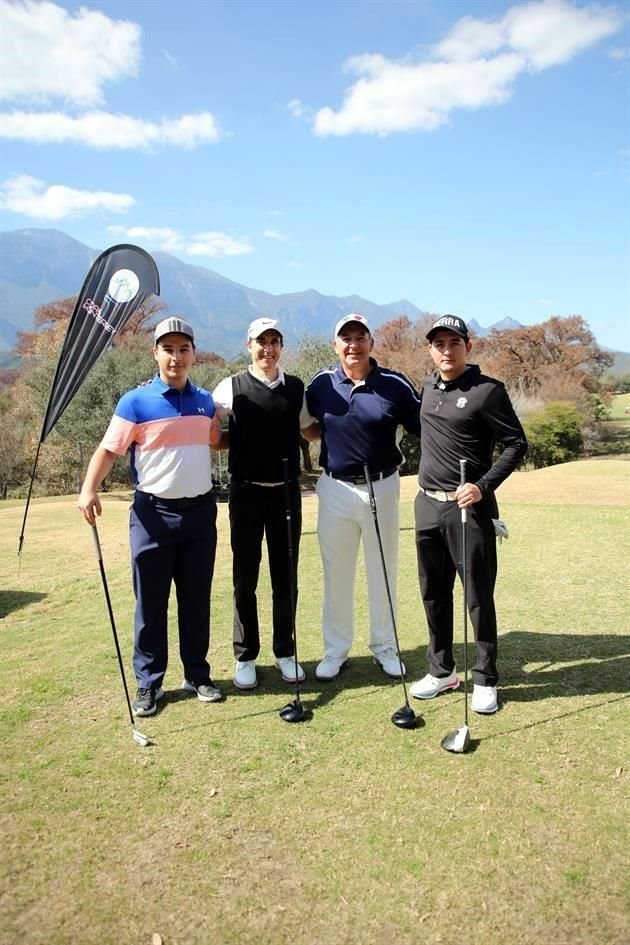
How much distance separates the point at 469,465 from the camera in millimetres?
4191

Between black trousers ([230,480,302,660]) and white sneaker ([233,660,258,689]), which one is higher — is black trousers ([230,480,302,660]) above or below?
above

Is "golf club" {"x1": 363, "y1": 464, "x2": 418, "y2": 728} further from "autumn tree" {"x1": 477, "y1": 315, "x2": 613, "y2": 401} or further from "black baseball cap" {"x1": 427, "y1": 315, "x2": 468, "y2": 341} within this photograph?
"autumn tree" {"x1": 477, "y1": 315, "x2": 613, "y2": 401}

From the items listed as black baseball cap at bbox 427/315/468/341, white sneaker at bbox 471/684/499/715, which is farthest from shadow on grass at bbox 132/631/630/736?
black baseball cap at bbox 427/315/468/341

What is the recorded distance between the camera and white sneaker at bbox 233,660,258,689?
15.1ft

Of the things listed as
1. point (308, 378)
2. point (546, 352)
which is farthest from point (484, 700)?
point (546, 352)

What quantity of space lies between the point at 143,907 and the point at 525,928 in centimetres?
144

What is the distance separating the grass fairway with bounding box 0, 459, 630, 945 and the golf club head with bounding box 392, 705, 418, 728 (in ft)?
0.15

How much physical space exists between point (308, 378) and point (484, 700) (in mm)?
31436

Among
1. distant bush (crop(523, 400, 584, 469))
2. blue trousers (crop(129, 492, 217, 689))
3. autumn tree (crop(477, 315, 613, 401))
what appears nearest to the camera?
blue trousers (crop(129, 492, 217, 689))

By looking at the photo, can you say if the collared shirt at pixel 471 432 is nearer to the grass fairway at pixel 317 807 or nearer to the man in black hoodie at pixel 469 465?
the man in black hoodie at pixel 469 465

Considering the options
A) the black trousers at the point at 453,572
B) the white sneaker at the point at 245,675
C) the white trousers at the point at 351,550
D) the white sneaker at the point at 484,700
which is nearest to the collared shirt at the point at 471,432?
the black trousers at the point at 453,572

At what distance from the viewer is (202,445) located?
169 inches

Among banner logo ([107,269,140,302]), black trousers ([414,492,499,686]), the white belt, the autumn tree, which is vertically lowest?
black trousers ([414,492,499,686])

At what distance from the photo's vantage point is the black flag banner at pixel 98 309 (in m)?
6.88
